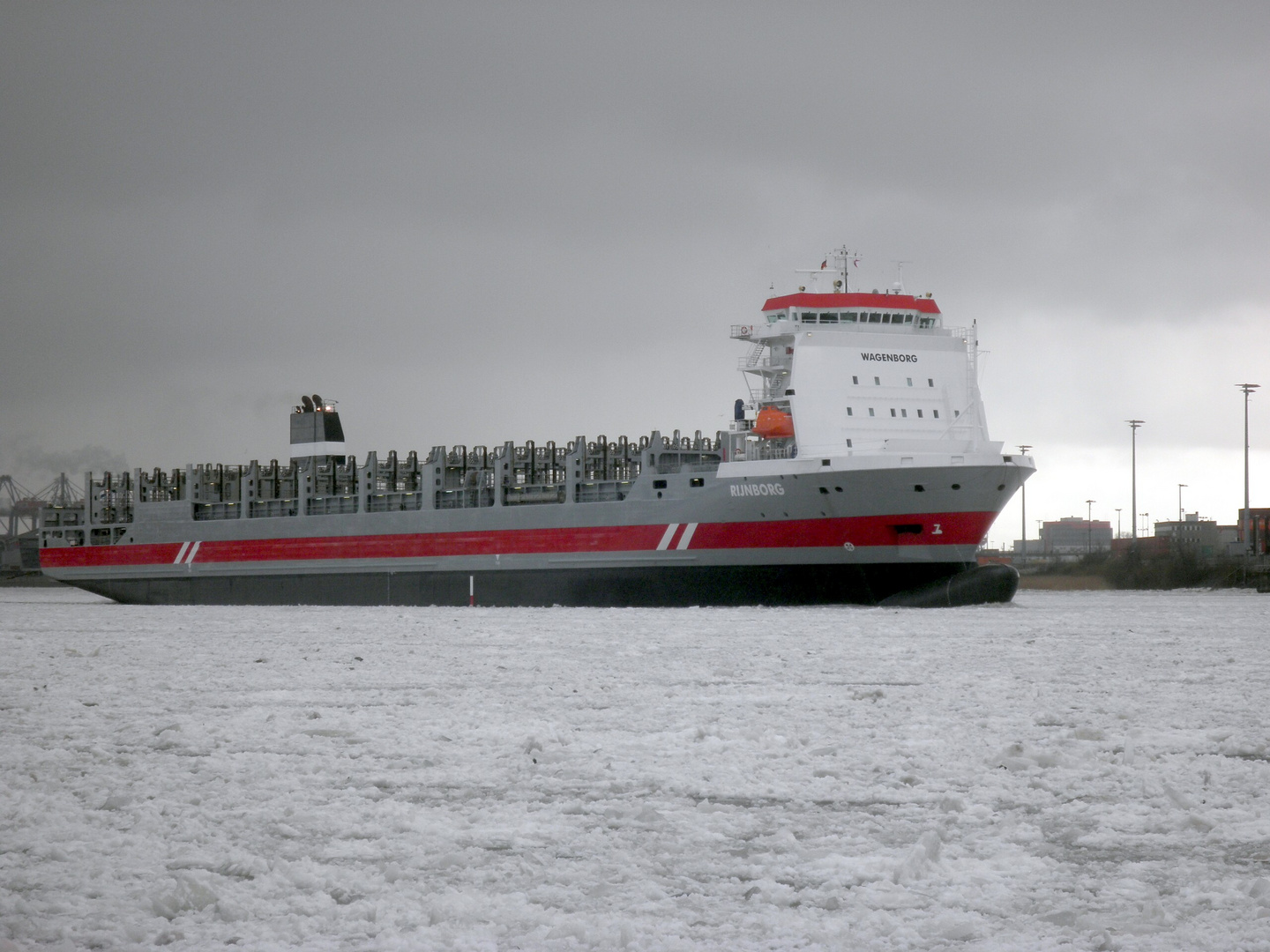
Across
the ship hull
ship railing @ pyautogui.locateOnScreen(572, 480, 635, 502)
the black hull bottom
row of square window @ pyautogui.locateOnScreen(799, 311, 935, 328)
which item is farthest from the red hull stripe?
row of square window @ pyautogui.locateOnScreen(799, 311, 935, 328)

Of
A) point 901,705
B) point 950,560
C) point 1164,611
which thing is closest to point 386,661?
point 901,705

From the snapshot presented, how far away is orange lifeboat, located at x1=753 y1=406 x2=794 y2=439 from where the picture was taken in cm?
2809

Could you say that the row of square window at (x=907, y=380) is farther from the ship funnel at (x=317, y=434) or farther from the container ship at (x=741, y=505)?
the ship funnel at (x=317, y=434)

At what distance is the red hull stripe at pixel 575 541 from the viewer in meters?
26.4

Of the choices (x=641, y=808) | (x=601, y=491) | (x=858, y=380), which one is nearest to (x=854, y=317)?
(x=858, y=380)

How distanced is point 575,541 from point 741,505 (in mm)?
4789

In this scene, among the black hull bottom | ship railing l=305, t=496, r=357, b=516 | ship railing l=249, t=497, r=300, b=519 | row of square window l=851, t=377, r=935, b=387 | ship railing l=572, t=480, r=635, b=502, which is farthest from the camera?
ship railing l=249, t=497, r=300, b=519

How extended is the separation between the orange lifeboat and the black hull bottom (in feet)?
9.99

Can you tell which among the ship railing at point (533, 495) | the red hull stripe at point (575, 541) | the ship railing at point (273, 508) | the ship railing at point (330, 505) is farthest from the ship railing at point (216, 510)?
the ship railing at point (533, 495)

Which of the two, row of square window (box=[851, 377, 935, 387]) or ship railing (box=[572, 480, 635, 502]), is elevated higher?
row of square window (box=[851, 377, 935, 387])

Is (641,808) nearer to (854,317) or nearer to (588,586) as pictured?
(588,586)

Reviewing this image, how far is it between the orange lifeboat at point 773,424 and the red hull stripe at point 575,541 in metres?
2.25

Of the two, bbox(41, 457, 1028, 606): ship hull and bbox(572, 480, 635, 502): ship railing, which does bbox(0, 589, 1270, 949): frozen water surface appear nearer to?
bbox(41, 457, 1028, 606): ship hull

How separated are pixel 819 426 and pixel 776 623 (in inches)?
346
